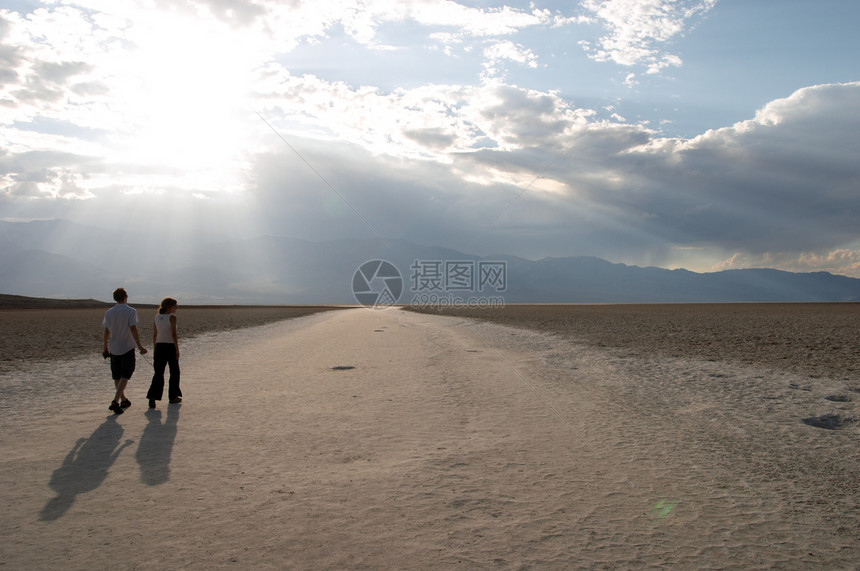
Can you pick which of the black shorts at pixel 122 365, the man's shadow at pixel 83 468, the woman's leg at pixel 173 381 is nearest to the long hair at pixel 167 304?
the woman's leg at pixel 173 381

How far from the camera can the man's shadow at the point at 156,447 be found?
532cm

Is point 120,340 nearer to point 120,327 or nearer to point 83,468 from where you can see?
point 120,327

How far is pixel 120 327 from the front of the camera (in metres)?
8.38

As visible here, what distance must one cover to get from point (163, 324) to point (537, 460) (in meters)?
6.66

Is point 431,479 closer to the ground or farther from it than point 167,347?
closer to the ground

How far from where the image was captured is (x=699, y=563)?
3.68 metres

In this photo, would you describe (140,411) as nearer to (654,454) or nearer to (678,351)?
(654,454)

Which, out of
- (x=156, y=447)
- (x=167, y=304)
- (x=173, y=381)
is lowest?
(x=156, y=447)

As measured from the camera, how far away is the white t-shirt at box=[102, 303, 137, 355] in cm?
834

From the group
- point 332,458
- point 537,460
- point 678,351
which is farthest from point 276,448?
point 678,351

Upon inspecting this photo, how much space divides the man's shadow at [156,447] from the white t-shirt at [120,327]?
1.10 m

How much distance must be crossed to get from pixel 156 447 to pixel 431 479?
3.44 m

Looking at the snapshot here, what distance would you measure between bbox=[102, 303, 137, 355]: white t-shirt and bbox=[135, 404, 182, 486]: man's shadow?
1098 millimetres

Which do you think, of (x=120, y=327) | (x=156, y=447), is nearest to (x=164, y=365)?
(x=120, y=327)
